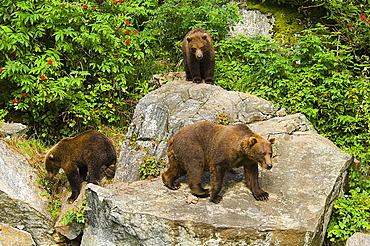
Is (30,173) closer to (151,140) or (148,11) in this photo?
(151,140)

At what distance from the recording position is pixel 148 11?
11.2 metres

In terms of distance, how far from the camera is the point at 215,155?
591cm

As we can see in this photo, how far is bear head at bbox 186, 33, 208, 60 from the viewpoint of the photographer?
871cm

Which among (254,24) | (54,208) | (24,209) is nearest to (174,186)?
(54,208)

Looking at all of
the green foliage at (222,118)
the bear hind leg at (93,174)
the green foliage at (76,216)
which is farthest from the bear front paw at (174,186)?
the green foliage at (222,118)

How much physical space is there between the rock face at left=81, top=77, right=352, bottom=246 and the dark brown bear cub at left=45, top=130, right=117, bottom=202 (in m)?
0.40

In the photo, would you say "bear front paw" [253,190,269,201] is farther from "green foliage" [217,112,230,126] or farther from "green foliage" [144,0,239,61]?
"green foliage" [144,0,239,61]

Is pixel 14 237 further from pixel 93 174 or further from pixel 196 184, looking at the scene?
pixel 196 184

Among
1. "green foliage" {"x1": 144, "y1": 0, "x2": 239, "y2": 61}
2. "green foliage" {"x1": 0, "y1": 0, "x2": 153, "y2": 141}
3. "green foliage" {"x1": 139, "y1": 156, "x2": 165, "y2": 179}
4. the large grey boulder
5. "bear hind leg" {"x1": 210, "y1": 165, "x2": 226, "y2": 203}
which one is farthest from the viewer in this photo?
"green foliage" {"x1": 144, "y1": 0, "x2": 239, "y2": 61}

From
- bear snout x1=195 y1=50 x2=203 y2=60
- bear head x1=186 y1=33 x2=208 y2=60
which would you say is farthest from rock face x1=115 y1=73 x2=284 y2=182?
bear head x1=186 y1=33 x2=208 y2=60

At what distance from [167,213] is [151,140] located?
2340mm

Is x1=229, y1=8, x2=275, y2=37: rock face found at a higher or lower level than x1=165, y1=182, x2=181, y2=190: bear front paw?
higher

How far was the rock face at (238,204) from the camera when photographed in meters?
5.41

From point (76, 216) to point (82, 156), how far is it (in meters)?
1.16
